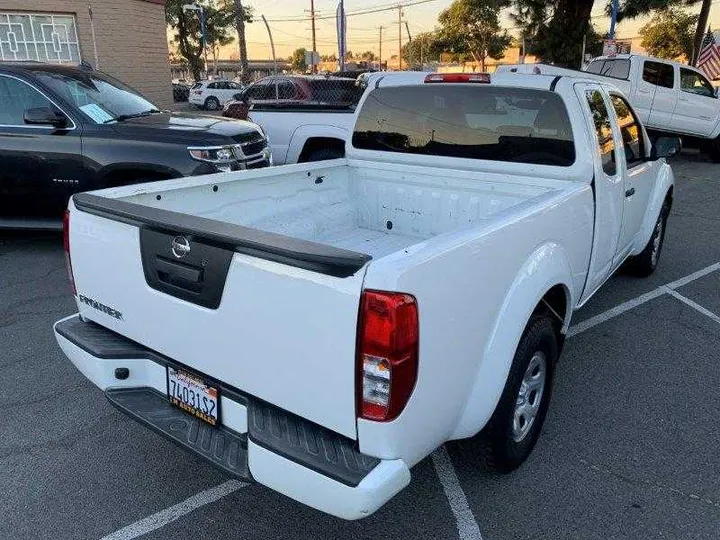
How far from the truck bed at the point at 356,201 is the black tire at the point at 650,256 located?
7.89ft

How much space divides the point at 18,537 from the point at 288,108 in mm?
7510

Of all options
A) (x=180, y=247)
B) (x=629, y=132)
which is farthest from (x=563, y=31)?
(x=180, y=247)

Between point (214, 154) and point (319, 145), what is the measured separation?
315 cm

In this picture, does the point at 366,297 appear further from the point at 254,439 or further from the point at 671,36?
the point at 671,36

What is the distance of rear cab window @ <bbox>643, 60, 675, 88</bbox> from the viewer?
1291cm

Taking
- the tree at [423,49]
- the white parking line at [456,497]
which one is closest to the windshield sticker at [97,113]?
the white parking line at [456,497]

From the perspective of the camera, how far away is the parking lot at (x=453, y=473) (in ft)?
8.31

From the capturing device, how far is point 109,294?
2619 millimetres

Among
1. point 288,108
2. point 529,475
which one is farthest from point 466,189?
point 288,108

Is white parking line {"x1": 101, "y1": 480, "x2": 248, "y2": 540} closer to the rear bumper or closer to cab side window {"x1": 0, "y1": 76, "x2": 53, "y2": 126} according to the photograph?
the rear bumper

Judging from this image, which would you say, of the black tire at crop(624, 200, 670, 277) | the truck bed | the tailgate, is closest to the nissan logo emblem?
the tailgate

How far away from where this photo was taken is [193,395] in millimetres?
2363

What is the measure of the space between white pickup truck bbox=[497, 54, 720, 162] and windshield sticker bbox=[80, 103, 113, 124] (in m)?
10.8

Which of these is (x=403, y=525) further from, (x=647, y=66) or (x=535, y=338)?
(x=647, y=66)
